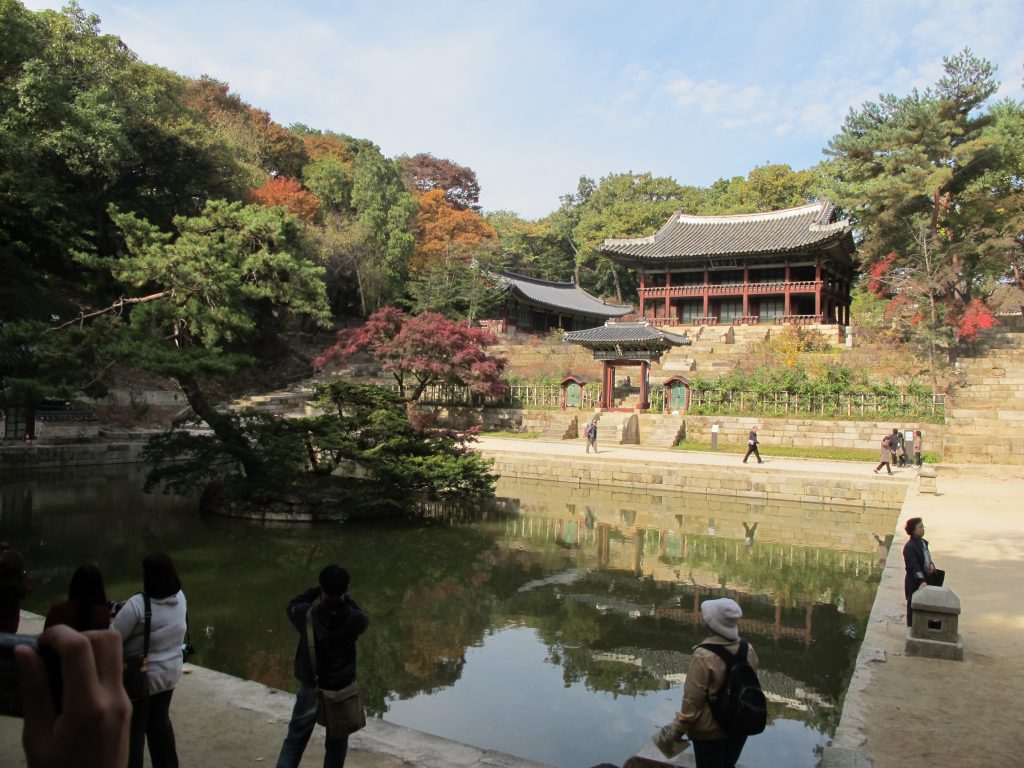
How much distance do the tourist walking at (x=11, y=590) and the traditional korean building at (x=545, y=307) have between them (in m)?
37.2

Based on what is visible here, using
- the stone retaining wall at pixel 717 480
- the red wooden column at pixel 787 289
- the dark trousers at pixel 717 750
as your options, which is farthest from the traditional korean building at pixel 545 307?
the dark trousers at pixel 717 750

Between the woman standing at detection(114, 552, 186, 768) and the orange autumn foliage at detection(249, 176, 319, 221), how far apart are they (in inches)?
1416

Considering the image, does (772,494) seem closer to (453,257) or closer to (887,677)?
(887,677)

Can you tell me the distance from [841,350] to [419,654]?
27.3 metres

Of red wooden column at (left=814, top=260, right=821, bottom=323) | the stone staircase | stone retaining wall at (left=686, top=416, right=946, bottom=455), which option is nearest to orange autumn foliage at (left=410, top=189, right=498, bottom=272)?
red wooden column at (left=814, top=260, right=821, bottom=323)

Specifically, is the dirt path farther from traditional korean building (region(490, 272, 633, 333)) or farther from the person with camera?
traditional korean building (region(490, 272, 633, 333))

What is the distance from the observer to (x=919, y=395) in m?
22.8

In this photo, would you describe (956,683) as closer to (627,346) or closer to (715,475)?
(715,475)

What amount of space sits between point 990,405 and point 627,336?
39.2ft

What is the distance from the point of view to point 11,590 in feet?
10.6

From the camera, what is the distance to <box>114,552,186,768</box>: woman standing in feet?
12.4

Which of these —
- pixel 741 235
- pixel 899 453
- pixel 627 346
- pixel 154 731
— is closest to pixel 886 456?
pixel 899 453

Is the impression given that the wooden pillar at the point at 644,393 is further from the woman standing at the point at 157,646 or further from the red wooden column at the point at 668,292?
the woman standing at the point at 157,646

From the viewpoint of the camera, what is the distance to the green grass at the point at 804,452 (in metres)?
21.8
